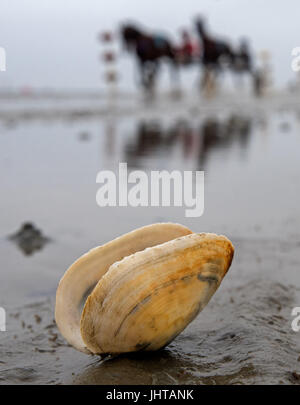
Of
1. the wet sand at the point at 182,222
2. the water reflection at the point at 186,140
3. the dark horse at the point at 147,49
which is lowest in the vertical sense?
the wet sand at the point at 182,222

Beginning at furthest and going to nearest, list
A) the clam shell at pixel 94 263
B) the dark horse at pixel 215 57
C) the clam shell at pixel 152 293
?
the dark horse at pixel 215 57, the clam shell at pixel 94 263, the clam shell at pixel 152 293

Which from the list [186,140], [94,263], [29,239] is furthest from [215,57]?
[94,263]

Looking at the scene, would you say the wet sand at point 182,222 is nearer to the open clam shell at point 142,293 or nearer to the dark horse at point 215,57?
the open clam shell at point 142,293

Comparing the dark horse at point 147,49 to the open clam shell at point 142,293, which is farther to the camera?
the dark horse at point 147,49

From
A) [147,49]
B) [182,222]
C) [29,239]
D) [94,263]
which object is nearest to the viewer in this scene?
[94,263]

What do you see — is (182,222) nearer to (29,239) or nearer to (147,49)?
(29,239)

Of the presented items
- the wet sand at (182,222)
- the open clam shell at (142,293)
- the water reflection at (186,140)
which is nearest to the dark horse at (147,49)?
the water reflection at (186,140)
